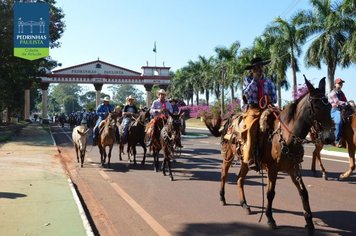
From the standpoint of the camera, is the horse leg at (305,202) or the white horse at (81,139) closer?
the horse leg at (305,202)

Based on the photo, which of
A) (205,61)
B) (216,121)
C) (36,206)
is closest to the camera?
(36,206)

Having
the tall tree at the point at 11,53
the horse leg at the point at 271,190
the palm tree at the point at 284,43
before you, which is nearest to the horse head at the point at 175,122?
the horse leg at the point at 271,190

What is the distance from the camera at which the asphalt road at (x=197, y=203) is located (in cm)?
728

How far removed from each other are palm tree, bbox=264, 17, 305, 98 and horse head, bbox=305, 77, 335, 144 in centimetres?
3395

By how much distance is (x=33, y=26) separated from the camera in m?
22.9

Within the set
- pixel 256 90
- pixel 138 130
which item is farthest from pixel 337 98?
pixel 138 130

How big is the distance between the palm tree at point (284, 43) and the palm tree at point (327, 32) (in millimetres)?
1227

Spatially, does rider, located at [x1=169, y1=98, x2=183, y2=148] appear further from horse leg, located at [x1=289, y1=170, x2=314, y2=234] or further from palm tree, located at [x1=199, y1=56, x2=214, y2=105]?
palm tree, located at [x1=199, y1=56, x2=214, y2=105]

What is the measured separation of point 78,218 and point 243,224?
9.39 feet

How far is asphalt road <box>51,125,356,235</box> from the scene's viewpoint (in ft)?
23.9

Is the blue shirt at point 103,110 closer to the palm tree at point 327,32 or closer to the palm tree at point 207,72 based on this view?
the palm tree at point 327,32

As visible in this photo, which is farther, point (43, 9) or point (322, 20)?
point (322, 20)

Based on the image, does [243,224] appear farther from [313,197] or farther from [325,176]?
[325,176]

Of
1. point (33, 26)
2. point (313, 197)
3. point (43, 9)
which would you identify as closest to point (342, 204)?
point (313, 197)
